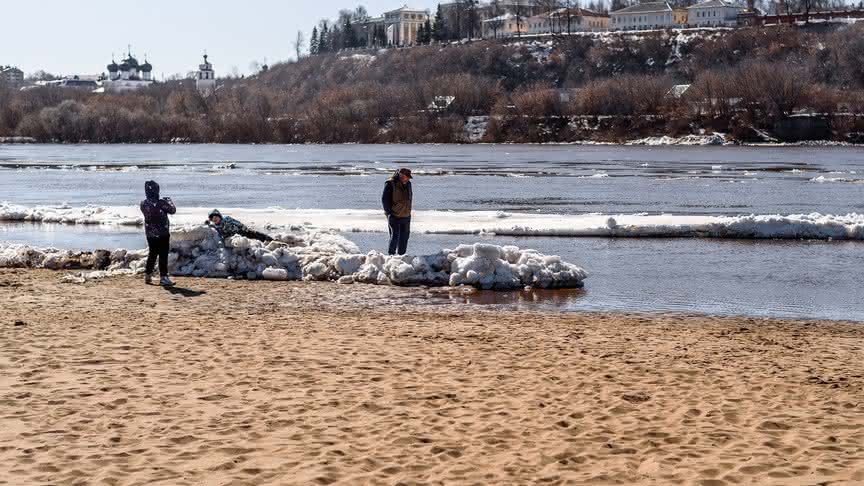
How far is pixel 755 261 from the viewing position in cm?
1902

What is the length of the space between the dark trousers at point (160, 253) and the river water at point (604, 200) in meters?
5.78

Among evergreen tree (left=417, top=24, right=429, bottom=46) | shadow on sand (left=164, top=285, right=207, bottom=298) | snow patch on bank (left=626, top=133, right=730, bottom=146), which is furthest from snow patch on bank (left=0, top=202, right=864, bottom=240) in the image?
evergreen tree (left=417, top=24, right=429, bottom=46)

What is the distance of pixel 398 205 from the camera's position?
1686 cm

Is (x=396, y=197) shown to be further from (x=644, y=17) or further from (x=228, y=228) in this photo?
(x=644, y=17)

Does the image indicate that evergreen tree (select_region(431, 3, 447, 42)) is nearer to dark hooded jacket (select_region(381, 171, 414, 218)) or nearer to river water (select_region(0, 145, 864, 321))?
river water (select_region(0, 145, 864, 321))

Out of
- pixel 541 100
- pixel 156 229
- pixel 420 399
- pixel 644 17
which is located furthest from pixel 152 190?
pixel 644 17

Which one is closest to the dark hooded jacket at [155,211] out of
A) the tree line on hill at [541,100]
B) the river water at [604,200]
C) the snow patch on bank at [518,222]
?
the snow patch on bank at [518,222]

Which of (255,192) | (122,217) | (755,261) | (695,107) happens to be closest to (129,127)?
(695,107)

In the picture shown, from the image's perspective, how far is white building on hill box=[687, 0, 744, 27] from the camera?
17500 centimetres

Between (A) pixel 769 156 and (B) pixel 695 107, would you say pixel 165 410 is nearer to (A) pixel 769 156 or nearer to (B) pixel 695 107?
(A) pixel 769 156

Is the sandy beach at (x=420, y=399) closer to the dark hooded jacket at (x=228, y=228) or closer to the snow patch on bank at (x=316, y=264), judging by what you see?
the snow patch on bank at (x=316, y=264)

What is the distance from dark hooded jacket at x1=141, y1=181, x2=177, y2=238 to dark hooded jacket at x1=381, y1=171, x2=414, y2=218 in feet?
11.2

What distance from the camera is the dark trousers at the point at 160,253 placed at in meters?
15.3

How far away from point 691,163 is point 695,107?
5001 centimetres
